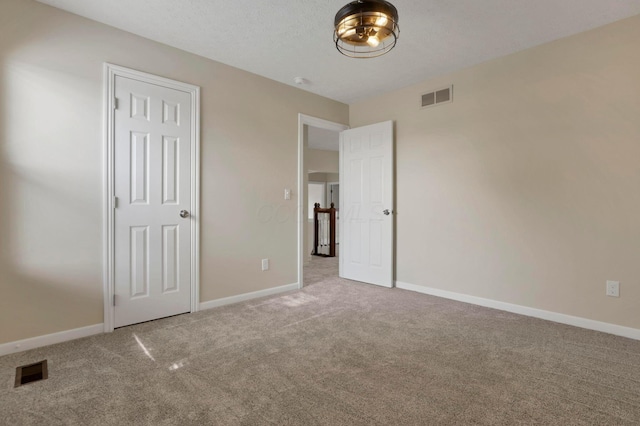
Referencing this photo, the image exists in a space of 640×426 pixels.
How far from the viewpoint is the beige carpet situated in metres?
1.62

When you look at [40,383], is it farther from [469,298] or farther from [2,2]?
[469,298]

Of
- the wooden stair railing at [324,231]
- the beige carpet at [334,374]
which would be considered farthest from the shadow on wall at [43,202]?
the wooden stair railing at [324,231]

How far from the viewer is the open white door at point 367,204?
422 cm

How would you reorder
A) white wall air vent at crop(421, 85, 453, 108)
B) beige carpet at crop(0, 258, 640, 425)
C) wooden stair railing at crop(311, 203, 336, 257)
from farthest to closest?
wooden stair railing at crop(311, 203, 336, 257) → white wall air vent at crop(421, 85, 453, 108) → beige carpet at crop(0, 258, 640, 425)

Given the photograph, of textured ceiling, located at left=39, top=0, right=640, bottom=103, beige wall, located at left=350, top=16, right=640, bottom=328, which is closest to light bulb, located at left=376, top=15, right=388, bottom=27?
textured ceiling, located at left=39, top=0, right=640, bottom=103

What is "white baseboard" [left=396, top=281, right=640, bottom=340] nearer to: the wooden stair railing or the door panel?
the door panel

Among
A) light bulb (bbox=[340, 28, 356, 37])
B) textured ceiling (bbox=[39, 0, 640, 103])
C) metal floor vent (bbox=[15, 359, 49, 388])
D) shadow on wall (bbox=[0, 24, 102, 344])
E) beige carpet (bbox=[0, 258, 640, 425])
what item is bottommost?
metal floor vent (bbox=[15, 359, 49, 388])

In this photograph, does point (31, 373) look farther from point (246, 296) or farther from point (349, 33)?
point (349, 33)

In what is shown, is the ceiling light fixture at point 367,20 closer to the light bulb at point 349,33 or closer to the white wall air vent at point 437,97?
the light bulb at point 349,33

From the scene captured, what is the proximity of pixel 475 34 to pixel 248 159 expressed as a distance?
8.38ft

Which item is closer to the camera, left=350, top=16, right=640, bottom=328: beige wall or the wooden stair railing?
left=350, top=16, right=640, bottom=328: beige wall

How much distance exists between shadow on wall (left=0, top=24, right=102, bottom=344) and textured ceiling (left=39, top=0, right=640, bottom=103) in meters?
0.66

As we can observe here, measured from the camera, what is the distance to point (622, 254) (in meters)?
2.64

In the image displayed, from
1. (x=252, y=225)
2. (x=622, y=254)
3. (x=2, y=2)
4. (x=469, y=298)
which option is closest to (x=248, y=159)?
(x=252, y=225)
